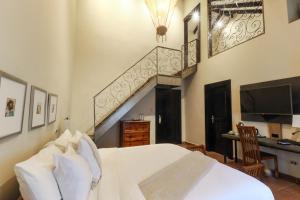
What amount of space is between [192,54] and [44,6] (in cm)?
503

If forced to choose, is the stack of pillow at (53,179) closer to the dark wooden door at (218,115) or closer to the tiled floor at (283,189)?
the tiled floor at (283,189)

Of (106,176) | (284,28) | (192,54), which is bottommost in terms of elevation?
(106,176)

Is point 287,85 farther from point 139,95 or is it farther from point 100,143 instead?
point 100,143

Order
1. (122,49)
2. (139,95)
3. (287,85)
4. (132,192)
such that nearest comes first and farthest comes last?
(132,192)
(287,85)
(139,95)
(122,49)

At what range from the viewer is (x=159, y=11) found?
536 cm

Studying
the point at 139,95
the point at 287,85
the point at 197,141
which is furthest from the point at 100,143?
the point at 287,85

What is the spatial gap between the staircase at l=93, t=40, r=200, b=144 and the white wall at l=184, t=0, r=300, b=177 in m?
0.70

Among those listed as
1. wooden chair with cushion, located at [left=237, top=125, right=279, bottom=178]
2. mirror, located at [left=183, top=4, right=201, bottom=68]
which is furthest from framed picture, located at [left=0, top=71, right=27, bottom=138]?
mirror, located at [left=183, top=4, right=201, bottom=68]

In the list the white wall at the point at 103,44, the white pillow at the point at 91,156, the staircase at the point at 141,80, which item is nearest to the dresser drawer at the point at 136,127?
the staircase at the point at 141,80

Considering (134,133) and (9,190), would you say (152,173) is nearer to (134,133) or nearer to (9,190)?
(9,190)

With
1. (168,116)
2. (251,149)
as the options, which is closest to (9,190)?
(251,149)

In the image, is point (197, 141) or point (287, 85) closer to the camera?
point (287, 85)

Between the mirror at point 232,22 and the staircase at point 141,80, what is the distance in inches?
29.8

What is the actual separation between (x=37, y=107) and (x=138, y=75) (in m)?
4.48
